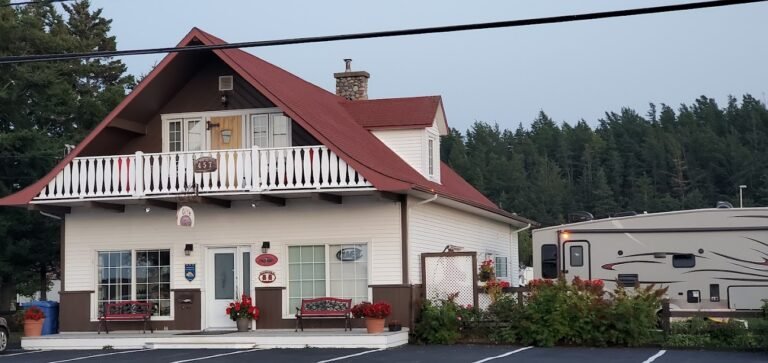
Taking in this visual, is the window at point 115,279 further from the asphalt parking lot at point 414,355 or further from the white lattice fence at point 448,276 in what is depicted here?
the white lattice fence at point 448,276

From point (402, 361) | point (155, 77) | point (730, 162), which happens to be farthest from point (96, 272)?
point (730, 162)

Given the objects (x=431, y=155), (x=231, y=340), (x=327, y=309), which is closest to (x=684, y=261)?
(x=431, y=155)

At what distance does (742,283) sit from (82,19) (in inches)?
1309

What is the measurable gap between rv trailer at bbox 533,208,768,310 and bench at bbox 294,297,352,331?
5589 mm

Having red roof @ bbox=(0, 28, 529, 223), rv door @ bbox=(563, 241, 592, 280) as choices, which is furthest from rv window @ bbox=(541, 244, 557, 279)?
red roof @ bbox=(0, 28, 529, 223)

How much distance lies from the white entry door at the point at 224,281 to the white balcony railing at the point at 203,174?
2.23 metres

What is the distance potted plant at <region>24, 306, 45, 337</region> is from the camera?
87.1ft

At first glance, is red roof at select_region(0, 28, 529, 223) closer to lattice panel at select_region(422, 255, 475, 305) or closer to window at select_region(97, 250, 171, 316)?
lattice panel at select_region(422, 255, 475, 305)

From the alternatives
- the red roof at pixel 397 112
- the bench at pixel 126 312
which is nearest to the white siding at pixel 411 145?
the red roof at pixel 397 112

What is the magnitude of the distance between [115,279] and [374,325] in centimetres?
729

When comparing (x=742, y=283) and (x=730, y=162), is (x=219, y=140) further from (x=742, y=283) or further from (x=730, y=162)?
(x=730, y=162)

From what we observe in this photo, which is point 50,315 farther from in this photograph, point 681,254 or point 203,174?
point 681,254

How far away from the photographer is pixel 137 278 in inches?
1075

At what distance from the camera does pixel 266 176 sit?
2495 cm
